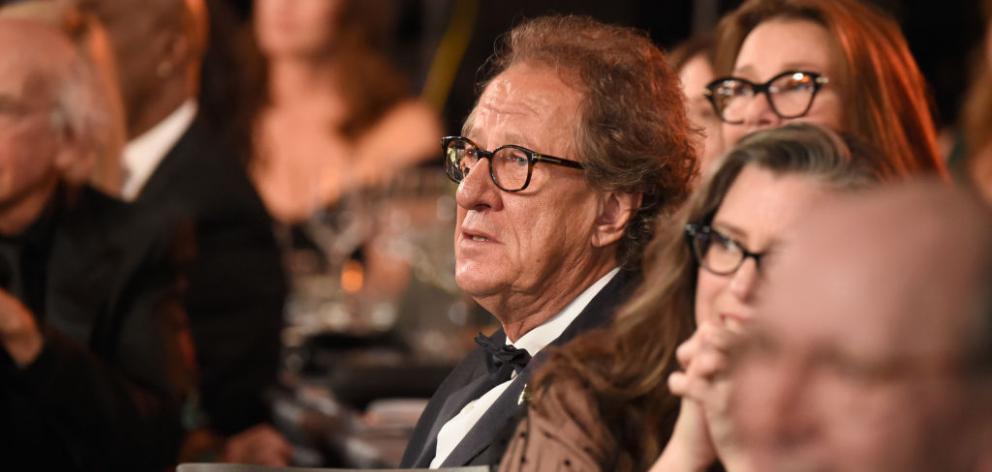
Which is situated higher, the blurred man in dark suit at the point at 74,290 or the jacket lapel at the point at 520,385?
the jacket lapel at the point at 520,385

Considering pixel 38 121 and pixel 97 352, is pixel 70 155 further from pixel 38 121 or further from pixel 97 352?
pixel 97 352

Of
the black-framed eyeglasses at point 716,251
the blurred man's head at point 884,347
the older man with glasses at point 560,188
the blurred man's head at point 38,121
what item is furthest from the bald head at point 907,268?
the blurred man's head at point 38,121

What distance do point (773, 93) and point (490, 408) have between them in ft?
2.97

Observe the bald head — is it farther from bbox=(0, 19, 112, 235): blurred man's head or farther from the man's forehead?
bbox=(0, 19, 112, 235): blurred man's head

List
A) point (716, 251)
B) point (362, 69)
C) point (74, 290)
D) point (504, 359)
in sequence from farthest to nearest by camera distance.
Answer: point (362, 69)
point (74, 290)
point (504, 359)
point (716, 251)

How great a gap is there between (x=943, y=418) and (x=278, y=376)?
11.4 feet

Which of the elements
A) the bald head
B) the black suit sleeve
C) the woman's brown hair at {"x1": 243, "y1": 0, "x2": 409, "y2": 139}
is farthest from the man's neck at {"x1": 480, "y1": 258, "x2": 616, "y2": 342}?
the woman's brown hair at {"x1": 243, "y1": 0, "x2": 409, "y2": 139}

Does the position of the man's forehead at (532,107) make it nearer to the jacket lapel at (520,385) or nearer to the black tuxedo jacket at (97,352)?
the jacket lapel at (520,385)

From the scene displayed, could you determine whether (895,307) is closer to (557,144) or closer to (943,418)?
(943,418)

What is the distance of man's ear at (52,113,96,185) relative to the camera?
130 inches

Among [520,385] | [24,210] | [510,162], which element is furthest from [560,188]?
[24,210]

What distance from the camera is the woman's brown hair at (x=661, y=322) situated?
196 centimetres

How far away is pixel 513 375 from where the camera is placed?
7.34 feet

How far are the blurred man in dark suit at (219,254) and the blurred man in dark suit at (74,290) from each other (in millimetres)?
713
